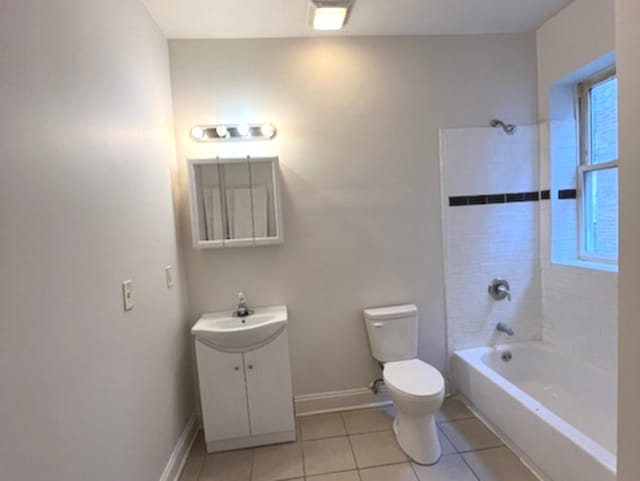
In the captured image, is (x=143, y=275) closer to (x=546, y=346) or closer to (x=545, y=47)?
(x=546, y=346)

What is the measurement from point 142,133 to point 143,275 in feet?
2.32

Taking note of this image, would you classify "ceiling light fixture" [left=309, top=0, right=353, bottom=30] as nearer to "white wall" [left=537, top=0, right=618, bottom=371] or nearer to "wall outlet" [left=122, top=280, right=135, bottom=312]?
"white wall" [left=537, top=0, right=618, bottom=371]

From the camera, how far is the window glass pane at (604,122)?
2.15 m

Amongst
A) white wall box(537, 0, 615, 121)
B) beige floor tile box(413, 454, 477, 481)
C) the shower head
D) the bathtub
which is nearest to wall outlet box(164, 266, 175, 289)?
beige floor tile box(413, 454, 477, 481)

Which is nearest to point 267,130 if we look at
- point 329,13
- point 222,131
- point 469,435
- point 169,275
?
point 222,131

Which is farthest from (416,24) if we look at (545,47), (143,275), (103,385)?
(103,385)

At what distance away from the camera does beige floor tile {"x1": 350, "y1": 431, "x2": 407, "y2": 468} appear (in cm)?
192

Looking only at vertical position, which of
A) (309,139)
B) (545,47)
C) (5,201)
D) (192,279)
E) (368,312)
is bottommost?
(368,312)

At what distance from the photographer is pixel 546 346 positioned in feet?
8.11

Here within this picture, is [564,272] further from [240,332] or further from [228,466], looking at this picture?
[228,466]

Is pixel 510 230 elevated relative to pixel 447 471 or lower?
elevated

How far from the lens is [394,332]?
2314 millimetres

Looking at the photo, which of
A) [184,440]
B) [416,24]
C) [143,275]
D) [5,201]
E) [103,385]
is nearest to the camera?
[5,201]

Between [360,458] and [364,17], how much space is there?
8.43 feet
